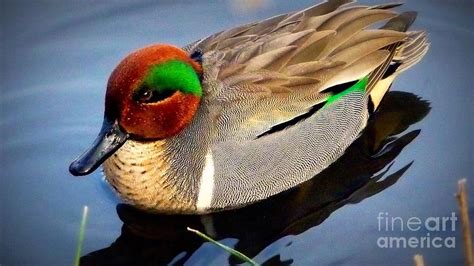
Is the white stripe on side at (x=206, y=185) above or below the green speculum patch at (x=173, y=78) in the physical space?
below

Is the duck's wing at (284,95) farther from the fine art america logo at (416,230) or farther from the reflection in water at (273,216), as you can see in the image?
the fine art america logo at (416,230)

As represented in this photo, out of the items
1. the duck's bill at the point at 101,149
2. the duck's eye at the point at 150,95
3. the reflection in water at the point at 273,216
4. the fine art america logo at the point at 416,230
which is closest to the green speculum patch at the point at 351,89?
the reflection in water at the point at 273,216

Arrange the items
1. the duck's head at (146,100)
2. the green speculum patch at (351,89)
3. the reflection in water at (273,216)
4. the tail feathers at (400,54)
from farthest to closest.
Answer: the tail feathers at (400,54) → the green speculum patch at (351,89) → the reflection in water at (273,216) → the duck's head at (146,100)

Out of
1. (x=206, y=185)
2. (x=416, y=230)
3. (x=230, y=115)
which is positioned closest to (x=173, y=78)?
(x=230, y=115)

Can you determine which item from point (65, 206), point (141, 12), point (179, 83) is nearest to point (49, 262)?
point (65, 206)

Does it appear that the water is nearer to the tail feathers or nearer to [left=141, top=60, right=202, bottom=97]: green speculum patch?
the tail feathers

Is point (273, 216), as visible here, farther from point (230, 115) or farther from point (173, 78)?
point (173, 78)
